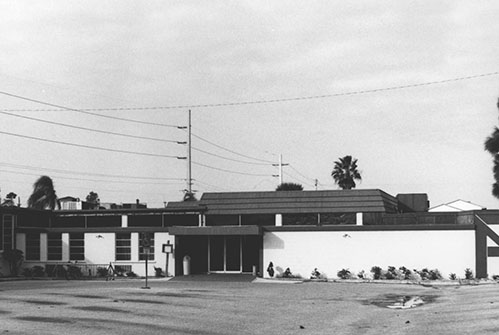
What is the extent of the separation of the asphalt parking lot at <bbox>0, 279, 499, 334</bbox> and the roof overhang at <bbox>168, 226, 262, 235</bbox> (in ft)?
29.0

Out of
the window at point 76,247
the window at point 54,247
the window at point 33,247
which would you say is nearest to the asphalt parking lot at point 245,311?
the window at point 76,247

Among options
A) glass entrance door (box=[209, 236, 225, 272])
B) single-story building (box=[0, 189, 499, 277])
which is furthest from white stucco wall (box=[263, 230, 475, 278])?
glass entrance door (box=[209, 236, 225, 272])

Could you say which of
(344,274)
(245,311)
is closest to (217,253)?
(344,274)

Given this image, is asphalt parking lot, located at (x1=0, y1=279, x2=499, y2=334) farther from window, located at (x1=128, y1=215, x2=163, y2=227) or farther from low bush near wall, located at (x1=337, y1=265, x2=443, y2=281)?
window, located at (x1=128, y1=215, x2=163, y2=227)

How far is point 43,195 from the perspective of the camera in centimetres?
6588

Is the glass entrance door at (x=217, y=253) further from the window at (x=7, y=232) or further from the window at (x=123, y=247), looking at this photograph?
the window at (x=7, y=232)

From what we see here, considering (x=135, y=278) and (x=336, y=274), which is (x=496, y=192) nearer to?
(x=336, y=274)

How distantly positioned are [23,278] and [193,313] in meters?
24.6

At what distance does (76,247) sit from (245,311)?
25491 millimetres

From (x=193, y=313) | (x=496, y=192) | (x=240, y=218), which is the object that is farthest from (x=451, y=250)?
(x=193, y=313)

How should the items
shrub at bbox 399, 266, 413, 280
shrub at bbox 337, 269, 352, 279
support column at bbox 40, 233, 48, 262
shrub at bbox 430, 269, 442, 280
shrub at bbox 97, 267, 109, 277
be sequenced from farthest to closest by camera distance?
support column at bbox 40, 233, 48, 262
shrub at bbox 97, 267, 109, 277
shrub at bbox 337, 269, 352, 279
shrub at bbox 399, 266, 413, 280
shrub at bbox 430, 269, 442, 280

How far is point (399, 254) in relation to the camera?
4022 centimetres

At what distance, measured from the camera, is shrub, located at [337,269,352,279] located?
40.8 m

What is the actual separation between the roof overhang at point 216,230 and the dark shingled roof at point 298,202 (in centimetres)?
303
